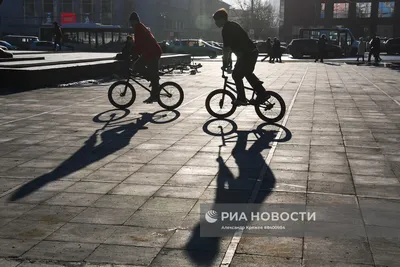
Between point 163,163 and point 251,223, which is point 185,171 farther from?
point 251,223

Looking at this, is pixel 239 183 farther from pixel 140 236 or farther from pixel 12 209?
pixel 12 209

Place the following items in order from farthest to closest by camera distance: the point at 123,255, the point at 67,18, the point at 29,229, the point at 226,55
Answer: the point at 67,18, the point at 226,55, the point at 29,229, the point at 123,255

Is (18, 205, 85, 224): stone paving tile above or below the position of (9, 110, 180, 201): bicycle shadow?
above

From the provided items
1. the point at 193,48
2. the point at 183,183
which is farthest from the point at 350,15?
the point at 183,183

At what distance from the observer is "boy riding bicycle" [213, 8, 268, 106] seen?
9.49 m

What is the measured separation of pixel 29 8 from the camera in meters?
78.4

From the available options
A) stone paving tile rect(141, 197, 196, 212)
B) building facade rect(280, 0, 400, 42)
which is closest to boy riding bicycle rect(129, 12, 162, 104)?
stone paving tile rect(141, 197, 196, 212)

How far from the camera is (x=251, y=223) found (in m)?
4.66

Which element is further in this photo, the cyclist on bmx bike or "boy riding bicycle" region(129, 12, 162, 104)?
"boy riding bicycle" region(129, 12, 162, 104)

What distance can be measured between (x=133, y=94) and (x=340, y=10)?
75832mm

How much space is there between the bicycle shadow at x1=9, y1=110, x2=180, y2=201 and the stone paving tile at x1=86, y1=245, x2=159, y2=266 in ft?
5.74

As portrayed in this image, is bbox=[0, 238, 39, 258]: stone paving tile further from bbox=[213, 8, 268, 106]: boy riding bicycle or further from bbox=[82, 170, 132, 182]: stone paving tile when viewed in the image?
bbox=[213, 8, 268, 106]: boy riding bicycle

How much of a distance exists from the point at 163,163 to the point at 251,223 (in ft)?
8.08

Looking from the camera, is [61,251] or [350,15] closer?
[61,251]
